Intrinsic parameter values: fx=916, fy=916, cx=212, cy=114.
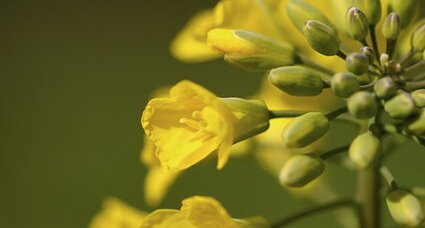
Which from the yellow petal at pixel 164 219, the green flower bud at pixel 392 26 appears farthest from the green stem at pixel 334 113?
the yellow petal at pixel 164 219

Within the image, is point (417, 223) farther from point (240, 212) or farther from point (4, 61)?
point (4, 61)

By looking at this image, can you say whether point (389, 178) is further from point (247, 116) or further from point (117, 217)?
point (117, 217)

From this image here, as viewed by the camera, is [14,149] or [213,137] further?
[14,149]

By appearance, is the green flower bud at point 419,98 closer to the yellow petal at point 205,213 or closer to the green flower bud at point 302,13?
the green flower bud at point 302,13

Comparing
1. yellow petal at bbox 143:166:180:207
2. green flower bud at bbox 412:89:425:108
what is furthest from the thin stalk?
yellow petal at bbox 143:166:180:207

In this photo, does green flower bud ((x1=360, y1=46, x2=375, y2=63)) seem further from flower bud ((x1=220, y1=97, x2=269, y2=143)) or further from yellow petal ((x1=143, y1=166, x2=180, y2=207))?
yellow petal ((x1=143, y1=166, x2=180, y2=207))

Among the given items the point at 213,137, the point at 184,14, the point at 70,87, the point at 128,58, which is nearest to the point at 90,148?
the point at 70,87
